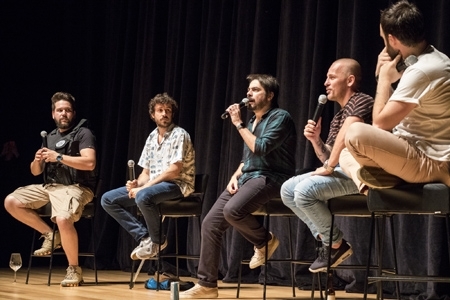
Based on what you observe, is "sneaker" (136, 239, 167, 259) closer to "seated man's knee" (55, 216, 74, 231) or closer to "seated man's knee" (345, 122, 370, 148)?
"seated man's knee" (55, 216, 74, 231)

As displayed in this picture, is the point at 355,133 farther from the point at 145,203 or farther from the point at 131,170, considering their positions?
the point at 131,170

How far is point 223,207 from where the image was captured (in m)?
4.48

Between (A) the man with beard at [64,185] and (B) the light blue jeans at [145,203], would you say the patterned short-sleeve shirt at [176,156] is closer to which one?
(B) the light blue jeans at [145,203]

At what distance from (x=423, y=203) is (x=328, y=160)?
35.4 inches

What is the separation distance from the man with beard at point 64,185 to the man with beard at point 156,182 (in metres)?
0.26

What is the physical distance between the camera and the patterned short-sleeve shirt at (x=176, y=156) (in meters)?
5.17

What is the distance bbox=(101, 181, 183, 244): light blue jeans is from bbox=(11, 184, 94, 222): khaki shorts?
20cm

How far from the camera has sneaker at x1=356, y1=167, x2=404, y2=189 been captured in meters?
2.97

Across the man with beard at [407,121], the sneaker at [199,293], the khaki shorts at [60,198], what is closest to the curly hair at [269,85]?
the sneaker at [199,293]

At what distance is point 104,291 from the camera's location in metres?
4.84

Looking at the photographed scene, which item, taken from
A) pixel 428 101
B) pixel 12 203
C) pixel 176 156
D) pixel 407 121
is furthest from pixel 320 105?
pixel 12 203

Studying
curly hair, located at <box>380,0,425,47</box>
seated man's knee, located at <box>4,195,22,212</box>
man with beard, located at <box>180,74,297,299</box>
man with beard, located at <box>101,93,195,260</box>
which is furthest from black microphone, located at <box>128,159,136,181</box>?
curly hair, located at <box>380,0,425,47</box>

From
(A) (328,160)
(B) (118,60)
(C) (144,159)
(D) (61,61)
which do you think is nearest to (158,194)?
(C) (144,159)

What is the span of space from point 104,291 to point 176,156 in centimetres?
102
